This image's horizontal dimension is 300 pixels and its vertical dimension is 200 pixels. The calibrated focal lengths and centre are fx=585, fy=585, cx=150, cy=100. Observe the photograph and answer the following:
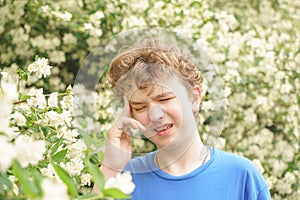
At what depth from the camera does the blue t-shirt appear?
1296 millimetres

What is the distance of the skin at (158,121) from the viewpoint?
1129mm

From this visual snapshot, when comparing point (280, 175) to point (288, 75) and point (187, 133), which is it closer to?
point (288, 75)

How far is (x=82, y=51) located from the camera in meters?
3.29

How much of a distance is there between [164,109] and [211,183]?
27 centimetres

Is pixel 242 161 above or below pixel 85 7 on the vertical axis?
below

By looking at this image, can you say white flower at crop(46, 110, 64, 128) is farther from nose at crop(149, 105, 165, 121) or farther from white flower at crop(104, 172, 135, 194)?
white flower at crop(104, 172, 135, 194)

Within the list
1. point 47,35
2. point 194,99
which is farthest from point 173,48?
point 47,35

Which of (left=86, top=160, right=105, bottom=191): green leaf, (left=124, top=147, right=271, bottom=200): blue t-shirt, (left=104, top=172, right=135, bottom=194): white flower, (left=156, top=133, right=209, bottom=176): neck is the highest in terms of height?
(left=104, top=172, right=135, bottom=194): white flower

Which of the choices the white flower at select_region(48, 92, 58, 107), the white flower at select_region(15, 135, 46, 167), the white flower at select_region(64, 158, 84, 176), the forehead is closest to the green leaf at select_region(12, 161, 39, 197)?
the white flower at select_region(15, 135, 46, 167)

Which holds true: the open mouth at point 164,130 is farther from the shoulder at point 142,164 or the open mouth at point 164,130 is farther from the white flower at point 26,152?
the white flower at point 26,152

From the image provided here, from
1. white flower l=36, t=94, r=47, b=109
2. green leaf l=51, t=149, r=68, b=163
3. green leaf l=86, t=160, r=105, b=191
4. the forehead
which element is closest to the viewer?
green leaf l=86, t=160, r=105, b=191

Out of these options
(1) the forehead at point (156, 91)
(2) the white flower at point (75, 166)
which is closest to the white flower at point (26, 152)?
(1) the forehead at point (156, 91)

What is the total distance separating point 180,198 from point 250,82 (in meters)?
2.27

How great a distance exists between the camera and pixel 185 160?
1.34 m
